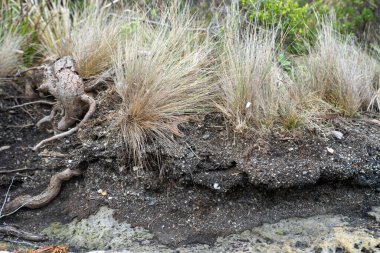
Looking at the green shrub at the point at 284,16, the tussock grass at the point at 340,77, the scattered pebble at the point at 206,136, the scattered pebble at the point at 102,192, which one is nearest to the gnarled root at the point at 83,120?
the scattered pebble at the point at 102,192

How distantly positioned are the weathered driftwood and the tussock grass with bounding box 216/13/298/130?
107 centimetres

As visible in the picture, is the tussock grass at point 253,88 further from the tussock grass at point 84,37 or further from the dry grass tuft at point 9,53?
the dry grass tuft at point 9,53

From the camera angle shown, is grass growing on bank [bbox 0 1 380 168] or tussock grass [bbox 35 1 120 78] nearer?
grass growing on bank [bbox 0 1 380 168]

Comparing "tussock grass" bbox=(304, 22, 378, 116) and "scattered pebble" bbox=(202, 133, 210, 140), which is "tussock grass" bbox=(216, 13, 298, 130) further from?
"tussock grass" bbox=(304, 22, 378, 116)

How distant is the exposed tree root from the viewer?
3139mm

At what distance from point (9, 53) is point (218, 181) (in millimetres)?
2486

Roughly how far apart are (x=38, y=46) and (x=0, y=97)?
74cm

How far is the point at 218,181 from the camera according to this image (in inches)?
126

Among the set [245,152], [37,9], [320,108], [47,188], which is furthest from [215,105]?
[37,9]

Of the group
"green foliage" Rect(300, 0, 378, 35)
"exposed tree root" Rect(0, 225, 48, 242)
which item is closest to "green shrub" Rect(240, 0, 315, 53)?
"green foliage" Rect(300, 0, 378, 35)

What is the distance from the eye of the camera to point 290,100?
3.60 meters

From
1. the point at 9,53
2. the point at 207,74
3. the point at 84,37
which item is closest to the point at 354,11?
the point at 207,74

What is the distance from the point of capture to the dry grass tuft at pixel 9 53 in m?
4.47

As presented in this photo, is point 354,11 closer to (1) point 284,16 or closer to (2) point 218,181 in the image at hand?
(1) point 284,16
